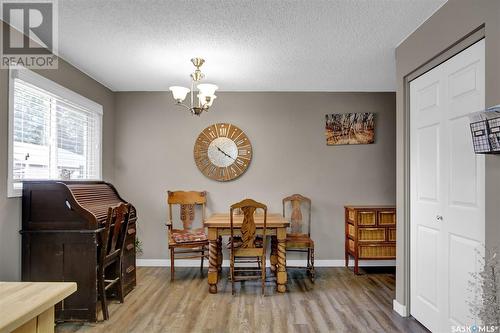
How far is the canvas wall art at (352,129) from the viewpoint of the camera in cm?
484

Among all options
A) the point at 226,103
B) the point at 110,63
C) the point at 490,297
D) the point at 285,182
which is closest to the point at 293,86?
the point at 226,103

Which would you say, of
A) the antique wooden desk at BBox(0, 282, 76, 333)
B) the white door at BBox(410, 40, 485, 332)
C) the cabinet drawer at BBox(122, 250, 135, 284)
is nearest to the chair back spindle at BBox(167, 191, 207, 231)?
the cabinet drawer at BBox(122, 250, 135, 284)

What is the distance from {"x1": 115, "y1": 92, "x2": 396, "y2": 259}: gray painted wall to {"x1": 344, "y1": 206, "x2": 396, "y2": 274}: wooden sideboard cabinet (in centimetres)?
53

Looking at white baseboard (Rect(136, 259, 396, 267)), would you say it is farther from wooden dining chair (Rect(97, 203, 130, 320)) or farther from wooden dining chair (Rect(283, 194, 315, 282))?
wooden dining chair (Rect(97, 203, 130, 320))

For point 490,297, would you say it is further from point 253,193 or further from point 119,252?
point 253,193

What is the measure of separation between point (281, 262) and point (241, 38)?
2.35 meters

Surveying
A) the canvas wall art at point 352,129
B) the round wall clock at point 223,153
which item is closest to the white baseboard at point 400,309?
the canvas wall art at point 352,129

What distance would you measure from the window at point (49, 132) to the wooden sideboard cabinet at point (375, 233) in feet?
11.4

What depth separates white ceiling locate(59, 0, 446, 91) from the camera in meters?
2.47

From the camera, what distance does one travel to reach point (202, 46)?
10.4 ft

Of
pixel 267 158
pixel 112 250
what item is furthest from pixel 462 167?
pixel 112 250

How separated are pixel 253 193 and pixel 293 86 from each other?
159 cm

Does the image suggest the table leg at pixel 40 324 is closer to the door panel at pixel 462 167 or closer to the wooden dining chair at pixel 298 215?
the door panel at pixel 462 167

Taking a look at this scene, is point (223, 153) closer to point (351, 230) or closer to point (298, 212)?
point (298, 212)
